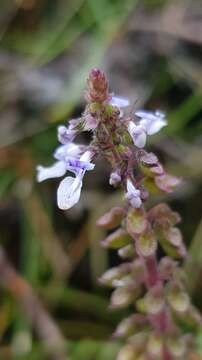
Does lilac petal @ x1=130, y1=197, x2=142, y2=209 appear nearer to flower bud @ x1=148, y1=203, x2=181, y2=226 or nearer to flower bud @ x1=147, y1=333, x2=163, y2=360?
flower bud @ x1=148, y1=203, x2=181, y2=226

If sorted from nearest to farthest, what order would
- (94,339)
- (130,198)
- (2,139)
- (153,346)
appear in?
(130,198), (153,346), (94,339), (2,139)

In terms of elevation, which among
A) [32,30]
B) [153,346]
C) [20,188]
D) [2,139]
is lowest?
[153,346]

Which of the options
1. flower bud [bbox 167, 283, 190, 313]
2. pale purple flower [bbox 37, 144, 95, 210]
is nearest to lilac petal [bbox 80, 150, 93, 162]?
pale purple flower [bbox 37, 144, 95, 210]

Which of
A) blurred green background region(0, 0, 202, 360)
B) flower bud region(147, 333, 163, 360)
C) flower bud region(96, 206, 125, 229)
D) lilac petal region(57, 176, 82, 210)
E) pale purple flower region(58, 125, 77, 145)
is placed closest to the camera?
lilac petal region(57, 176, 82, 210)

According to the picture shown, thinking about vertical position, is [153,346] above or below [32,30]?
below

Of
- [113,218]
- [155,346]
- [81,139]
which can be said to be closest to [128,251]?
[113,218]

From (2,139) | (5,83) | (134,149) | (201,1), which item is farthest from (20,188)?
(134,149)

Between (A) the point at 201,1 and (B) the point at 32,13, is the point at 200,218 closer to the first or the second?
(A) the point at 201,1
